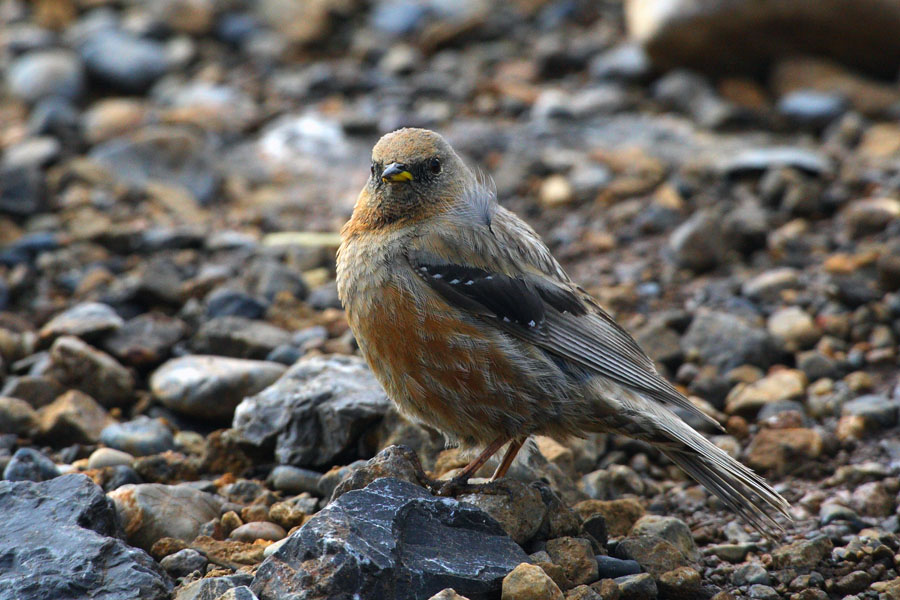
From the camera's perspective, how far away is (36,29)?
45.0 ft

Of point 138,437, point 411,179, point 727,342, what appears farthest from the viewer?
point 727,342

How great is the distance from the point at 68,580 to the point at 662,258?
6099 millimetres

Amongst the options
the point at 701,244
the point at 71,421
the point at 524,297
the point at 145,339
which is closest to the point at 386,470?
the point at 524,297

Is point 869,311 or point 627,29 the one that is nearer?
point 869,311

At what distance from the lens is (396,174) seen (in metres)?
5.73

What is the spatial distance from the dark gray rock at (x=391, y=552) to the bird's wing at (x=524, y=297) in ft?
4.11

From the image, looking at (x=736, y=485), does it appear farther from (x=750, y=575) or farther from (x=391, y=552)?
(x=391, y=552)

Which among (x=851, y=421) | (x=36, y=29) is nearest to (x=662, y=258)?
(x=851, y=421)

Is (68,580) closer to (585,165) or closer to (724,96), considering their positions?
(585,165)

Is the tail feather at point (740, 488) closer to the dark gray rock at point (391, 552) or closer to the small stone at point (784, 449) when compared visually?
the small stone at point (784, 449)

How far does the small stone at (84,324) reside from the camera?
6.99 meters

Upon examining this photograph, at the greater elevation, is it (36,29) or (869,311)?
(36,29)

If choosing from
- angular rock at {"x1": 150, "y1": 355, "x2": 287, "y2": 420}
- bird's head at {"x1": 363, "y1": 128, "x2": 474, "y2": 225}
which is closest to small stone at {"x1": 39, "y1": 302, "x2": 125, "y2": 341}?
angular rock at {"x1": 150, "y1": 355, "x2": 287, "y2": 420}

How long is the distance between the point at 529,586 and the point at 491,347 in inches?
59.6
